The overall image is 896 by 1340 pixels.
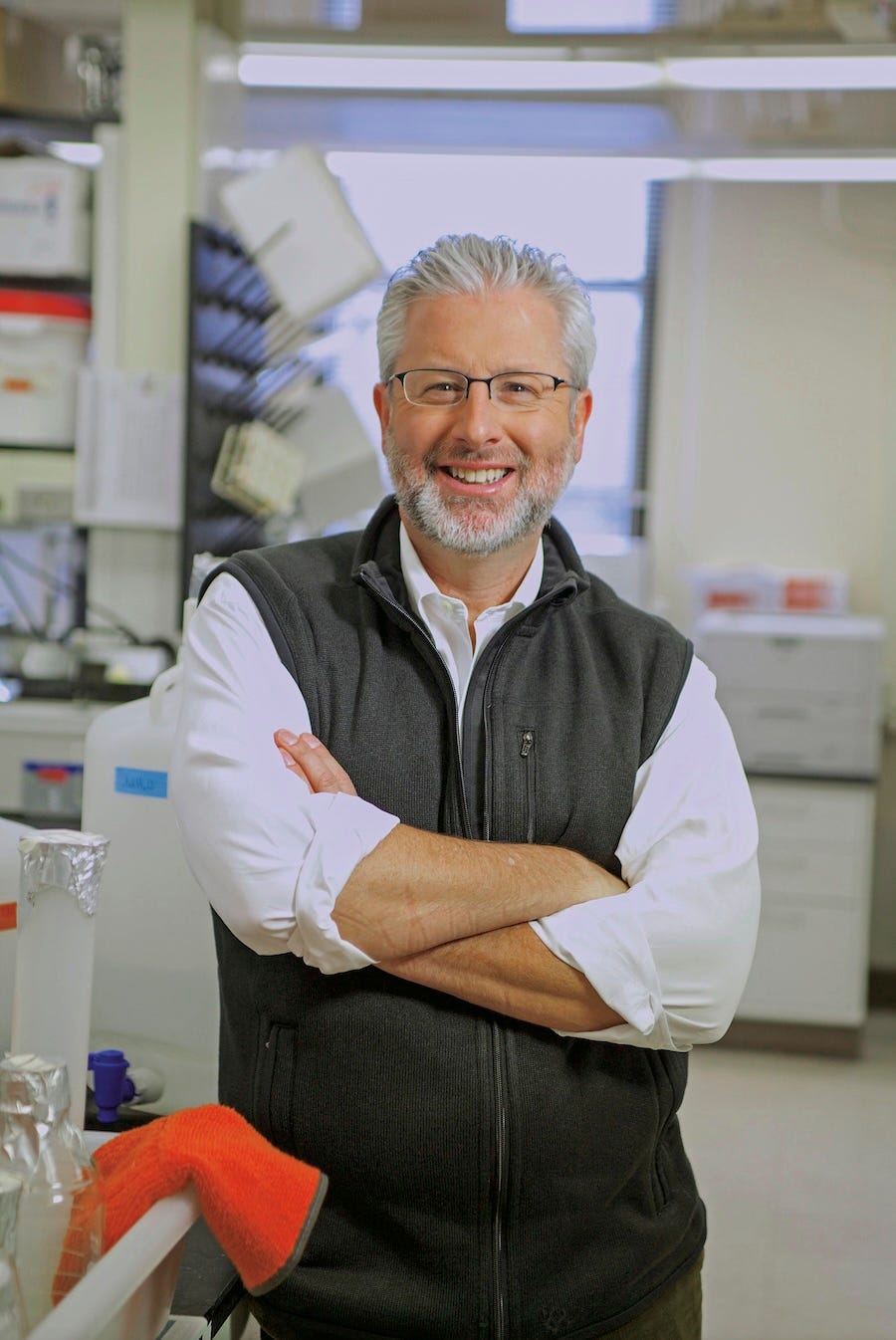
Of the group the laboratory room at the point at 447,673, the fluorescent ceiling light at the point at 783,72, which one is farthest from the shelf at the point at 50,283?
the fluorescent ceiling light at the point at 783,72

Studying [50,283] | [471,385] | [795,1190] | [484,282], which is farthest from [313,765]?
[50,283]

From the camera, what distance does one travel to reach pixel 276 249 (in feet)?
10.8

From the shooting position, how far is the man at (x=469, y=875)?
1226 millimetres

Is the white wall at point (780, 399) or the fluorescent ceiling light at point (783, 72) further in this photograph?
the white wall at point (780, 399)

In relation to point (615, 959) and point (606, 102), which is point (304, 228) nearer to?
point (606, 102)

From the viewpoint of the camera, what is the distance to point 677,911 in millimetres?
1260

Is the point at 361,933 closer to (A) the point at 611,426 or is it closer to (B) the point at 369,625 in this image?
(B) the point at 369,625

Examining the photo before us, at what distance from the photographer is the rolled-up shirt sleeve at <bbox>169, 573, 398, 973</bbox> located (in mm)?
1193

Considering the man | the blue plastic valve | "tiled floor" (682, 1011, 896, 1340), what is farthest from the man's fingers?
"tiled floor" (682, 1011, 896, 1340)

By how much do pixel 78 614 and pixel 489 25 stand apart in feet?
7.28

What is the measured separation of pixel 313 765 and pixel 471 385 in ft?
1.37

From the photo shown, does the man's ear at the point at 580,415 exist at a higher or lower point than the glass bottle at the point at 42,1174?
higher

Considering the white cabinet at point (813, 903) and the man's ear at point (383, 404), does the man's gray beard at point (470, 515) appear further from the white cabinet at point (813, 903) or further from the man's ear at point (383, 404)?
the white cabinet at point (813, 903)

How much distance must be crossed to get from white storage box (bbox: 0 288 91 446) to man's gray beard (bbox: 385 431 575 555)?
2314 millimetres
